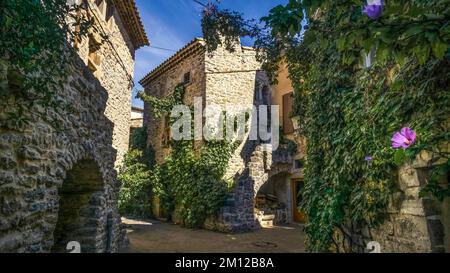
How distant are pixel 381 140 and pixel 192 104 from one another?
9.14 m

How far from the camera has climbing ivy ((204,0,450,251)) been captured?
1.26 metres

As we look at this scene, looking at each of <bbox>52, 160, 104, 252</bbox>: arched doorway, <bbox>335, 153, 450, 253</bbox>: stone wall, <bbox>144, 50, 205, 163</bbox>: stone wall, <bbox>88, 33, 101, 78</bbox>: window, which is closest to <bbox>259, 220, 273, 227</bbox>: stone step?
<bbox>144, 50, 205, 163</bbox>: stone wall

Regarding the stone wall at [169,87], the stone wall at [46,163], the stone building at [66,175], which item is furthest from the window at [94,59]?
the stone wall at [169,87]

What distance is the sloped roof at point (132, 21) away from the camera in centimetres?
906

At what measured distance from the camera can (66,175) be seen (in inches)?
160

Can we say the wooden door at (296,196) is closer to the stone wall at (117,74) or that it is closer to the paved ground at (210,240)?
the paved ground at (210,240)

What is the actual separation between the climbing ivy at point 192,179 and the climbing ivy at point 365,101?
5832mm

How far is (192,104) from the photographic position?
11.4 m

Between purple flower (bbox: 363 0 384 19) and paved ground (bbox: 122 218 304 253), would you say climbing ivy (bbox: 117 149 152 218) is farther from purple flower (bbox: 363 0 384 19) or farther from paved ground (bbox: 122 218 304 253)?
purple flower (bbox: 363 0 384 19)

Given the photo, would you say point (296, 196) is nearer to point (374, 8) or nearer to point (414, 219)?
point (414, 219)

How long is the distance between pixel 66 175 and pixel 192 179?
21.8 ft

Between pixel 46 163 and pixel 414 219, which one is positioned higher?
pixel 46 163

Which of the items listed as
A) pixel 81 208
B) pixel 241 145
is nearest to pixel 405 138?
pixel 81 208
